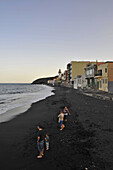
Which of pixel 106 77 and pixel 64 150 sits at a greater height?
pixel 106 77

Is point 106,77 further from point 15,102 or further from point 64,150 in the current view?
point 64,150

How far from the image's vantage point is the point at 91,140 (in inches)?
290

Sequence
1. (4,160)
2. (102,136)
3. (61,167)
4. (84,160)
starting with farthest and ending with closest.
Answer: (102,136), (4,160), (84,160), (61,167)

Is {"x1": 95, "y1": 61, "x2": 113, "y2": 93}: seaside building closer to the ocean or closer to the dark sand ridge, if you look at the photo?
the ocean

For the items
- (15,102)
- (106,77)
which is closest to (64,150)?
(15,102)

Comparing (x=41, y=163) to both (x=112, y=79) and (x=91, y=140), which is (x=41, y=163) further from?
(x=112, y=79)

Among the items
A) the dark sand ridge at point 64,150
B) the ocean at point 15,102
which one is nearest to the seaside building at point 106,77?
the ocean at point 15,102

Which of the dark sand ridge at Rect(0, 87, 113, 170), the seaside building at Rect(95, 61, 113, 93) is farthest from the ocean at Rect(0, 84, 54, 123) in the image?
the seaside building at Rect(95, 61, 113, 93)

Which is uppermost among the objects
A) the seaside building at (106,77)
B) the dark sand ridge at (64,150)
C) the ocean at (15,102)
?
the seaside building at (106,77)

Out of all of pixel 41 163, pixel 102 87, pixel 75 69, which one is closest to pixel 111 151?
pixel 41 163

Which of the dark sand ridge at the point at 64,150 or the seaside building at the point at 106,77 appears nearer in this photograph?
the dark sand ridge at the point at 64,150

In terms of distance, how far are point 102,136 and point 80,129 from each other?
1802 millimetres

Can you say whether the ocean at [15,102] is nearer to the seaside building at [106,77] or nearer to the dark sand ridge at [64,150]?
the dark sand ridge at [64,150]

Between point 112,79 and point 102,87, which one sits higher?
point 112,79
